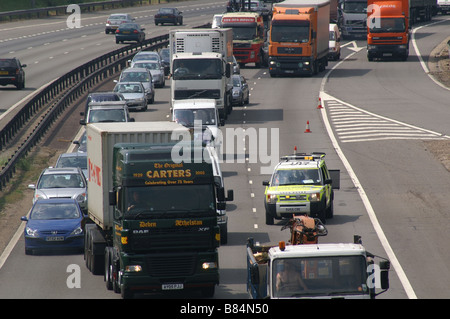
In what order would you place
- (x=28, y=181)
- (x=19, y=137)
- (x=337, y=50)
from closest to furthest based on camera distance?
(x=28, y=181)
(x=19, y=137)
(x=337, y=50)

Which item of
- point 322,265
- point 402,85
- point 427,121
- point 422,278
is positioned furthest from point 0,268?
point 402,85

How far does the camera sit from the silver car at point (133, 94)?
54125mm

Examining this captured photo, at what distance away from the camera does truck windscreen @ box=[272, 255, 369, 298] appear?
16016 millimetres

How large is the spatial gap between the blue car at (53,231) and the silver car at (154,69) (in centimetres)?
3620

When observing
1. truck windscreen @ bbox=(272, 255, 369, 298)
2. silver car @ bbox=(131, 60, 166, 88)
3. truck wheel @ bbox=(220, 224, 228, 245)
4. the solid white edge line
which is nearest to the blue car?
truck wheel @ bbox=(220, 224, 228, 245)

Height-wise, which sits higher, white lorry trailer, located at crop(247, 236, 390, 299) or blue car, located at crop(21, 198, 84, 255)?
white lorry trailer, located at crop(247, 236, 390, 299)

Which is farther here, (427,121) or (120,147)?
(427,121)

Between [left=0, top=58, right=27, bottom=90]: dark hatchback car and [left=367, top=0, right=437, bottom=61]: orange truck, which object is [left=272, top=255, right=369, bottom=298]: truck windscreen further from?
[left=367, top=0, right=437, bottom=61]: orange truck

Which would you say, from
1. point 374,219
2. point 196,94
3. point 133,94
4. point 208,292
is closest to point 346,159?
point 196,94

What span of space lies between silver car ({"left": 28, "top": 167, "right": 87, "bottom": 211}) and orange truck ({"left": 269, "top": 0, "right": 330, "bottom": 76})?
3316cm

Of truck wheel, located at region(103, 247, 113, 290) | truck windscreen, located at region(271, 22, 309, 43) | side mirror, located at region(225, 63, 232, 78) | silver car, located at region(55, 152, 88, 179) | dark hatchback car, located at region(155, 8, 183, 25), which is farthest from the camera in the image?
dark hatchback car, located at region(155, 8, 183, 25)

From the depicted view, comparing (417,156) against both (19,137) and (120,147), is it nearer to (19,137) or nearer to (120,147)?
(19,137)

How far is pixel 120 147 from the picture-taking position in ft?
70.7

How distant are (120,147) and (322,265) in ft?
22.6
